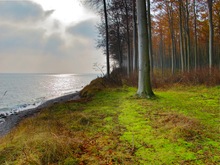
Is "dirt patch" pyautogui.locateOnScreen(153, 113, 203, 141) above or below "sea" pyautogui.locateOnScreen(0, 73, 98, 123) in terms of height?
above

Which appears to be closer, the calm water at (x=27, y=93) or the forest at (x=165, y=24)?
the forest at (x=165, y=24)

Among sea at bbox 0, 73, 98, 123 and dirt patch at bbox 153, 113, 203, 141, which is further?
sea at bbox 0, 73, 98, 123

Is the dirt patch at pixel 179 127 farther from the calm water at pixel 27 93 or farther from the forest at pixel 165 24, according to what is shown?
the forest at pixel 165 24

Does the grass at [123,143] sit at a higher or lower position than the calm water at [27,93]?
higher

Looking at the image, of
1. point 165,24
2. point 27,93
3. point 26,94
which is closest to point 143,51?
point 165,24

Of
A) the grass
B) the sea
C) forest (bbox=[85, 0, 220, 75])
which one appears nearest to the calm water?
the sea

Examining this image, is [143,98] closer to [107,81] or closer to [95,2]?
[107,81]

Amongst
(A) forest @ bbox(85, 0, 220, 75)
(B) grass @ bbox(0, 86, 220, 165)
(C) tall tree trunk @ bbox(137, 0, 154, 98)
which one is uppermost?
(A) forest @ bbox(85, 0, 220, 75)

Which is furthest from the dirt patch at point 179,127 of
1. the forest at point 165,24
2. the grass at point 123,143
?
the forest at point 165,24

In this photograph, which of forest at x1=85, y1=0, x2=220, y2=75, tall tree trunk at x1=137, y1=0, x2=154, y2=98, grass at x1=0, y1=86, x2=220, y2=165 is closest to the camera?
grass at x1=0, y1=86, x2=220, y2=165

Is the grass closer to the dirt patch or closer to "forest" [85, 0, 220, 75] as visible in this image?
the dirt patch

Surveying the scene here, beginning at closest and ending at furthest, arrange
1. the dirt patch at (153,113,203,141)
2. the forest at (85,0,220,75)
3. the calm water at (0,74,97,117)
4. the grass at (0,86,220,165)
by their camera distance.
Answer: the grass at (0,86,220,165) < the dirt patch at (153,113,203,141) < the forest at (85,0,220,75) < the calm water at (0,74,97,117)

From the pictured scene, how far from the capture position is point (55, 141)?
123 inches

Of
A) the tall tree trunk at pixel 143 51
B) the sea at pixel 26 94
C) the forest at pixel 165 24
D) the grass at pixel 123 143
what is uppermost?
the forest at pixel 165 24
